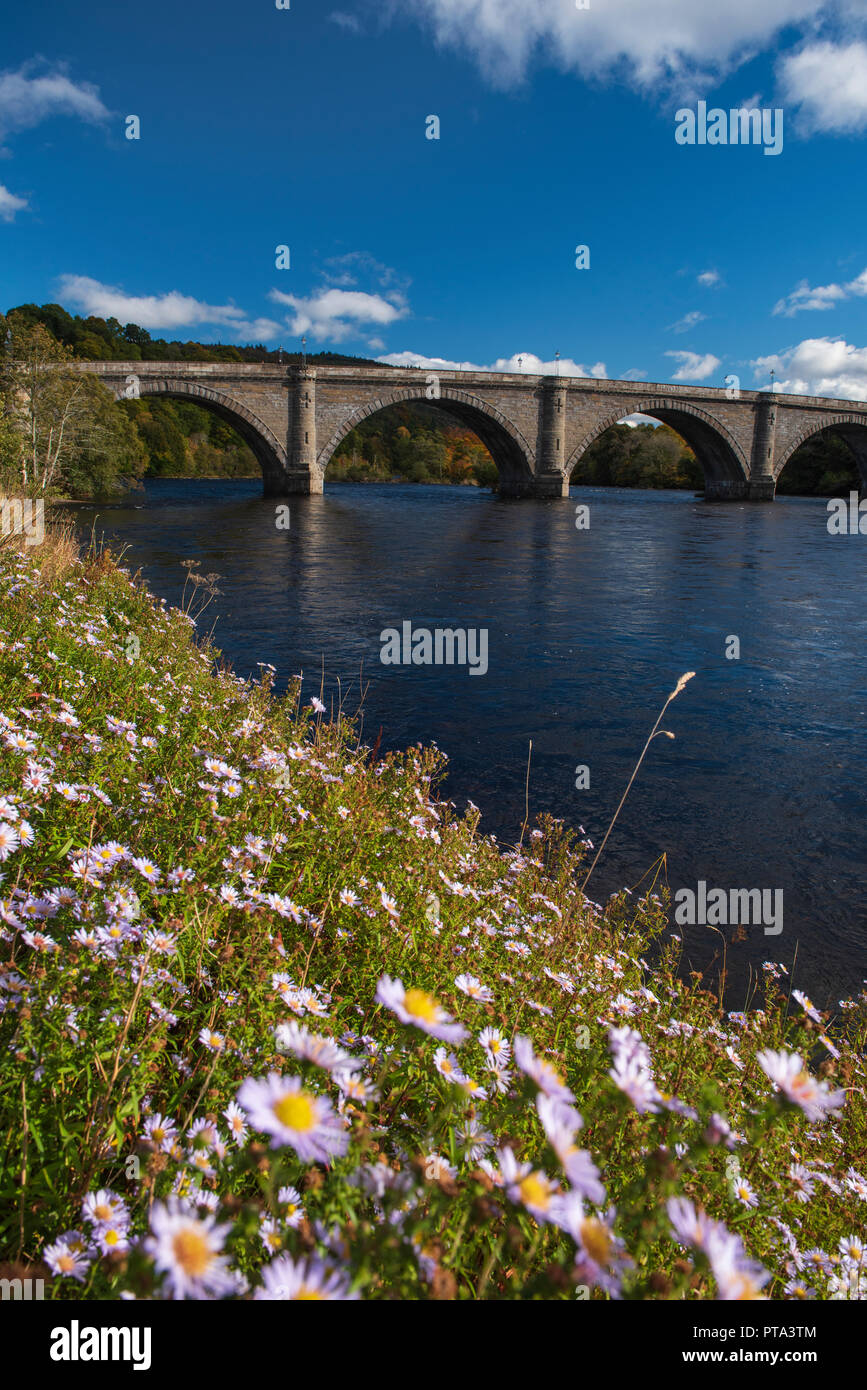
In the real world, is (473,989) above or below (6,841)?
below

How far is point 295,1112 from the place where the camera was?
893 millimetres

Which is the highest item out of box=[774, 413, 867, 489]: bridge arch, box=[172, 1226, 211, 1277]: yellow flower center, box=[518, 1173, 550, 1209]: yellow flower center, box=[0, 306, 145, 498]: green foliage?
box=[774, 413, 867, 489]: bridge arch

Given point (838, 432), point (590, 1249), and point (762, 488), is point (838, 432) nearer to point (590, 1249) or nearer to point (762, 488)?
point (762, 488)

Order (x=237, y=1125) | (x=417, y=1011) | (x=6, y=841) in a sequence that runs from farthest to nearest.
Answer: (x=6, y=841), (x=237, y=1125), (x=417, y=1011)

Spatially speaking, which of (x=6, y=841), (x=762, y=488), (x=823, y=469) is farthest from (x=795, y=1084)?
(x=823, y=469)

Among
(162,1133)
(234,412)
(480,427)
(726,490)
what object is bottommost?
(162,1133)

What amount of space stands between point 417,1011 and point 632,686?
8183mm

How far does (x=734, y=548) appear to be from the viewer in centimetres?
2309

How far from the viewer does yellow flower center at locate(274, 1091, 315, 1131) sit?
34.6 inches

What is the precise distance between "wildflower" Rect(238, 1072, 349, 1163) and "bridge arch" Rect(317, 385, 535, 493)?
42176mm

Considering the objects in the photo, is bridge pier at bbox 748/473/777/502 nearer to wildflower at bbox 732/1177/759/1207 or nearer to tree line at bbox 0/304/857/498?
tree line at bbox 0/304/857/498

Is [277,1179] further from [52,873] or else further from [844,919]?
[844,919]

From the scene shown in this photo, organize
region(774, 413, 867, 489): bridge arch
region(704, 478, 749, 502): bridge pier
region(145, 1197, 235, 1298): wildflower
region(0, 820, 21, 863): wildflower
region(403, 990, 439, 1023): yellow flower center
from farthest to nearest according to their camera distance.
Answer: region(774, 413, 867, 489): bridge arch < region(704, 478, 749, 502): bridge pier < region(0, 820, 21, 863): wildflower < region(403, 990, 439, 1023): yellow flower center < region(145, 1197, 235, 1298): wildflower

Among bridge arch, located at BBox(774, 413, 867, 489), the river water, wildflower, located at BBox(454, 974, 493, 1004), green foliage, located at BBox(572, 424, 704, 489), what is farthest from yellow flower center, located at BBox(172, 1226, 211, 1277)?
green foliage, located at BBox(572, 424, 704, 489)
